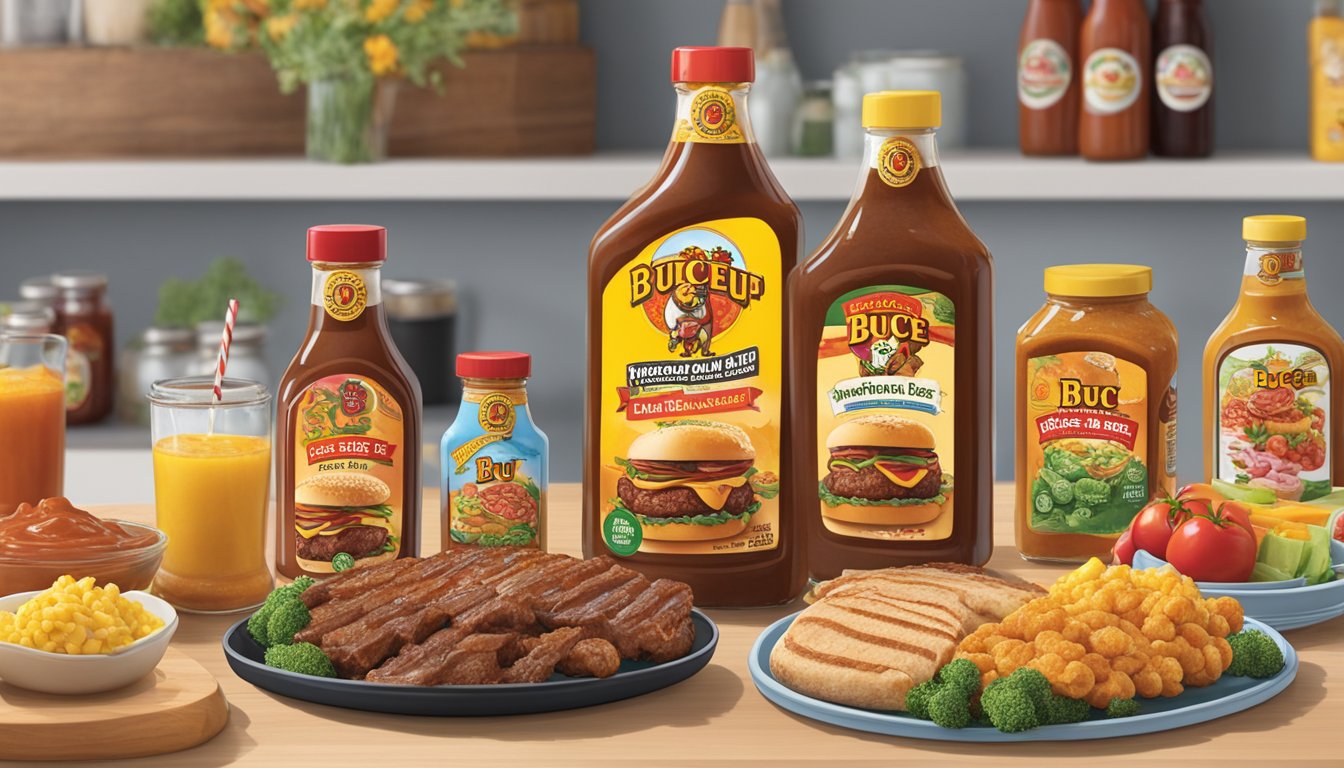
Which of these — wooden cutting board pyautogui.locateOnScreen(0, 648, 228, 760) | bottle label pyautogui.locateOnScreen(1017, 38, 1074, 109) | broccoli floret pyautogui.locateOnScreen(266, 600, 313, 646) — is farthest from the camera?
bottle label pyautogui.locateOnScreen(1017, 38, 1074, 109)

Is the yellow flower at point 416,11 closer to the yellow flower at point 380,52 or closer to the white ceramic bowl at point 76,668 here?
the yellow flower at point 380,52

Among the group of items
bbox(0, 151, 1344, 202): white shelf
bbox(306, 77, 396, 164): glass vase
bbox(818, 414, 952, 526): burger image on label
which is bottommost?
bbox(818, 414, 952, 526): burger image on label

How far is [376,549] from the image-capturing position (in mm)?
1203

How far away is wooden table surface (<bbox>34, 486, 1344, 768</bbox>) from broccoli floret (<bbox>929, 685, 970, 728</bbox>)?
0.02m

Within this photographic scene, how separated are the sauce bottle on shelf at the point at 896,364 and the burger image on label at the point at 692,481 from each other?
0.15 feet

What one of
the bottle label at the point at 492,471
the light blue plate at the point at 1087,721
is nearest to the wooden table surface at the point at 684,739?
the light blue plate at the point at 1087,721

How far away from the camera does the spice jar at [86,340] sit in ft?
8.53

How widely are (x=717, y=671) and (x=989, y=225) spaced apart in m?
1.89

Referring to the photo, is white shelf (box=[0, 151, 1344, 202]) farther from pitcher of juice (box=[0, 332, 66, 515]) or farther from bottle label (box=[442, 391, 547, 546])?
bottle label (box=[442, 391, 547, 546])

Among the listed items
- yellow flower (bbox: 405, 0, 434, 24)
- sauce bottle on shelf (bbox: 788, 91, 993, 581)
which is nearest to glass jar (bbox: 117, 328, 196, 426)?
yellow flower (bbox: 405, 0, 434, 24)

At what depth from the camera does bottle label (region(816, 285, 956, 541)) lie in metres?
1.20

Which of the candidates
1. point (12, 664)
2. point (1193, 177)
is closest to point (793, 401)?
point (12, 664)

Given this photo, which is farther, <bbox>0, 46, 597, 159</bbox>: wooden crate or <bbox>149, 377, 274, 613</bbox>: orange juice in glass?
<bbox>0, 46, 597, 159</bbox>: wooden crate

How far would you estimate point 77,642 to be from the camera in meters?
0.93
